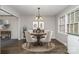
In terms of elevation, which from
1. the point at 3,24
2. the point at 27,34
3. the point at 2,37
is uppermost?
the point at 3,24

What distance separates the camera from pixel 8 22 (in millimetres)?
6824

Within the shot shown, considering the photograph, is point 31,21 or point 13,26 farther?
point 13,26

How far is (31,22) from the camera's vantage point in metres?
6.67

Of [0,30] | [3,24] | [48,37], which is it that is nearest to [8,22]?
[3,24]

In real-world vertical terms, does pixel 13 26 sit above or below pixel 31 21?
below
